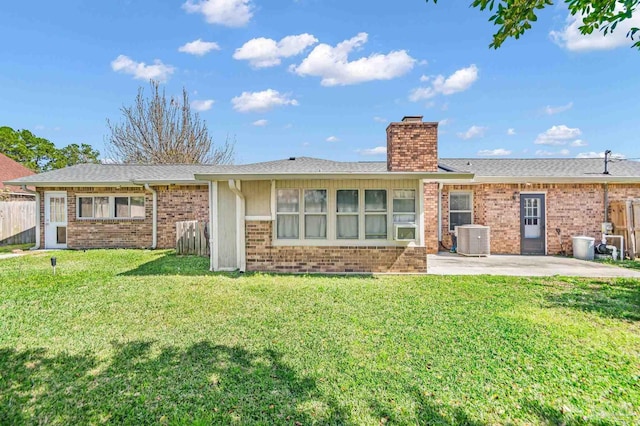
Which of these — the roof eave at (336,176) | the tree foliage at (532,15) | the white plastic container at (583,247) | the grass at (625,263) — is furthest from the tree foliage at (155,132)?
the grass at (625,263)

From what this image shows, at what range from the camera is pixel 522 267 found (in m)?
8.47

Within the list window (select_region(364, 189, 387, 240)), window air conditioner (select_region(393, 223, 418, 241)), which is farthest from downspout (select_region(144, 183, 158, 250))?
window air conditioner (select_region(393, 223, 418, 241))

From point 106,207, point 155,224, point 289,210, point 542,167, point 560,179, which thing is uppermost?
point 542,167

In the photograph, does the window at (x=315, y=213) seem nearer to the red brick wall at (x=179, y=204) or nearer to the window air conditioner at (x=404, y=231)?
the window air conditioner at (x=404, y=231)

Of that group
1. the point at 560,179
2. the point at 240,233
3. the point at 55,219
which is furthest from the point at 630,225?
the point at 55,219

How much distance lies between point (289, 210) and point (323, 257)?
4.66ft

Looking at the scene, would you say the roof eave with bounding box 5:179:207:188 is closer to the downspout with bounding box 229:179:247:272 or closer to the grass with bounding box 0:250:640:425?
the downspout with bounding box 229:179:247:272

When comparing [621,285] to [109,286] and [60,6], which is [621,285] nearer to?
[109,286]

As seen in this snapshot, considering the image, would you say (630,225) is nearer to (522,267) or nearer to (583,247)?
(583,247)

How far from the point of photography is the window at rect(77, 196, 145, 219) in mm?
12227

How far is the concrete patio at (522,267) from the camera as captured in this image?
771cm

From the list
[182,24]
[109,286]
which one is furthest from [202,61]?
[109,286]

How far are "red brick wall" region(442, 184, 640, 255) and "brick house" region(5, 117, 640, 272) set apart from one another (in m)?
0.03

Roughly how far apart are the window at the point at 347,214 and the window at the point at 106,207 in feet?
28.3
